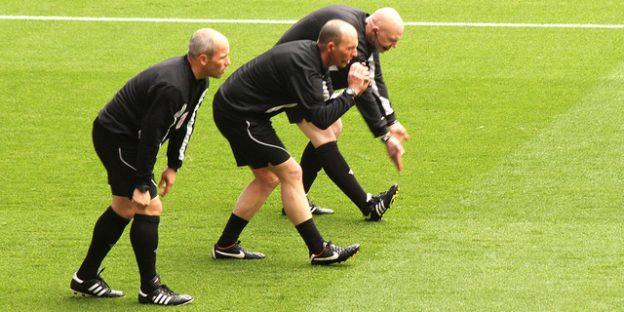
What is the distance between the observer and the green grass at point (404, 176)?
912 centimetres

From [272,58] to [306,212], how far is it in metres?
1.11

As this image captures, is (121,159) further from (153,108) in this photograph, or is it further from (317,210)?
(317,210)

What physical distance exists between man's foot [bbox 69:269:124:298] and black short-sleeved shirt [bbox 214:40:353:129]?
4.90 feet

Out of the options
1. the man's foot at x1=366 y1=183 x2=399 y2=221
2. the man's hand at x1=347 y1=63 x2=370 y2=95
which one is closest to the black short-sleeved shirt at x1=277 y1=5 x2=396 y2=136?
the man's foot at x1=366 y1=183 x2=399 y2=221

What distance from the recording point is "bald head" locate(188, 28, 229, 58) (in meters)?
8.50

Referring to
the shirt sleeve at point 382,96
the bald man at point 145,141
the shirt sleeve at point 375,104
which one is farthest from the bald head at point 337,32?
the shirt sleeve at point 382,96

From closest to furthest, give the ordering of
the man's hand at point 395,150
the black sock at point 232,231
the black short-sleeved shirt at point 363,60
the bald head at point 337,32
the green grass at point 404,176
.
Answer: the bald head at point 337,32
the green grass at point 404,176
the black sock at point 232,231
the man's hand at point 395,150
the black short-sleeved shirt at point 363,60

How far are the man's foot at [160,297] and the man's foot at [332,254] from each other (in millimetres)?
1086

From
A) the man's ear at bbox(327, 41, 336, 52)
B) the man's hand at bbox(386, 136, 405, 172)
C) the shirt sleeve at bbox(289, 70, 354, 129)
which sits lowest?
the man's hand at bbox(386, 136, 405, 172)

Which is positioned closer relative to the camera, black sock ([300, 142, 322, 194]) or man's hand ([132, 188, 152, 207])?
man's hand ([132, 188, 152, 207])

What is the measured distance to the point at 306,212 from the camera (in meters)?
9.47

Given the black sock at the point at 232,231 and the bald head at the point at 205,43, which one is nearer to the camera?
the bald head at the point at 205,43

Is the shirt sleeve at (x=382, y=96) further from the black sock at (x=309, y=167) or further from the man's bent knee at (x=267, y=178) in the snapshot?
the man's bent knee at (x=267, y=178)

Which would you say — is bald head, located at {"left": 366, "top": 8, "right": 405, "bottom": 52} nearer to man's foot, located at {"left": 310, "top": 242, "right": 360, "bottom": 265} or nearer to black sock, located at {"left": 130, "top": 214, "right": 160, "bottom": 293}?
man's foot, located at {"left": 310, "top": 242, "right": 360, "bottom": 265}
